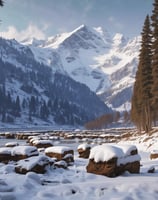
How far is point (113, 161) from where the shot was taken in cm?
1364

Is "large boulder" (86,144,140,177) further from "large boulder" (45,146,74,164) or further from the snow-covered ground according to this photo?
"large boulder" (45,146,74,164)

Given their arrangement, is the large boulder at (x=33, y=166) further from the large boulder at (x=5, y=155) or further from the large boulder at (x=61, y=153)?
the large boulder at (x=5, y=155)

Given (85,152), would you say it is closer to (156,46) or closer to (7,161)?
(7,161)

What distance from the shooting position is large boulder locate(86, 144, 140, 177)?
13648mm

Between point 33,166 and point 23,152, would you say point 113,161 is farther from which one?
point 23,152

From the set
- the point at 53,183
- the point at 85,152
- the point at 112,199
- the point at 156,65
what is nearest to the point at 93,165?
the point at 53,183

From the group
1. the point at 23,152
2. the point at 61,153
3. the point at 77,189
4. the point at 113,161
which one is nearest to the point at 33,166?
the point at 113,161

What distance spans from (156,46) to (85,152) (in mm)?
14485

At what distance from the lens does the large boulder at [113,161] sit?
13.6m

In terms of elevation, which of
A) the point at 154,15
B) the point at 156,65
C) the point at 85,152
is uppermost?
the point at 154,15

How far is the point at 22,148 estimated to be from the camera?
20.5m

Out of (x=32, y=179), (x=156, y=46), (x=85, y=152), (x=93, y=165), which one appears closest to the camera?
(x=32, y=179)

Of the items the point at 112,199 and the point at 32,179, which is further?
the point at 32,179

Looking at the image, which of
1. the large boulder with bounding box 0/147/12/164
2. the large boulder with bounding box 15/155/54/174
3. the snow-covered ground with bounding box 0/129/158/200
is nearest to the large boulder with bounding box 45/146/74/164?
the large boulder with bounding box 0/147/12/164
